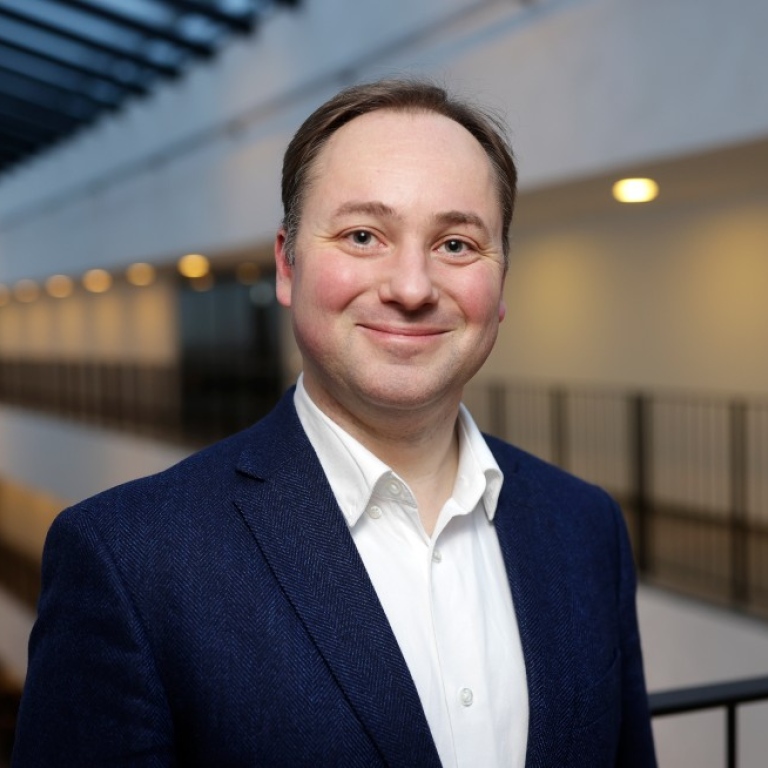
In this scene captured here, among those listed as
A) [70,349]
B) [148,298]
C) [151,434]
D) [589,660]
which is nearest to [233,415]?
[151,434]

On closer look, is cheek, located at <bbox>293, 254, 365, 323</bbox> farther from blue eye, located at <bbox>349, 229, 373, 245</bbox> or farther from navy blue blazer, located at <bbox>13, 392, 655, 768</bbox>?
navy blue blazer, located at <bbox>13, 392, 655, 768</bbox>

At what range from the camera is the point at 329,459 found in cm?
164

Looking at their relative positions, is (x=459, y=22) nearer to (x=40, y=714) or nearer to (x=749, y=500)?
(x=749, y=500)

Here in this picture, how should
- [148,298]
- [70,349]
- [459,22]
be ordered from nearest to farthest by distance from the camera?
1. [459,22]
2. [148,298]
3. [70,349]

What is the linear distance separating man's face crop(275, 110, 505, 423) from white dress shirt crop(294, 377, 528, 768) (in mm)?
117

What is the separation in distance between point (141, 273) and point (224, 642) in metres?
17.0

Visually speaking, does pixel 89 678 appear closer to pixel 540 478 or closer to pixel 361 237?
pixel 361 237

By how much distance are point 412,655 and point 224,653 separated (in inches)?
11.6

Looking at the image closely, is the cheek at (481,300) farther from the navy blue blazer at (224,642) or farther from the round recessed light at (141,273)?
the round recessed light at (141,273)

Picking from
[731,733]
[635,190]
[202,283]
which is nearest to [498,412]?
[635,190]

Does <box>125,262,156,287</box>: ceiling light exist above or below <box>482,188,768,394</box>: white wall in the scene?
above

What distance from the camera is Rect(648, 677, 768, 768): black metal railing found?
7.39ft

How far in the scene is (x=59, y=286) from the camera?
2266 centimetres

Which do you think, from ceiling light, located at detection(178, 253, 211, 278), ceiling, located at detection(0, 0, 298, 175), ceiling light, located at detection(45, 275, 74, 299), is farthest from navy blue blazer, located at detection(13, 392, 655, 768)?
ceiling light, located at detection(45, 275, 74, 299)
